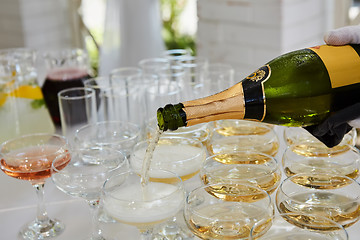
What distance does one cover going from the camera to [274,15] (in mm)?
2234

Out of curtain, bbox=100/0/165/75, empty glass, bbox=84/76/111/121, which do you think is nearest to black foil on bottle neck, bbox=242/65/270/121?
empty glass, bbox=84/76/111/121

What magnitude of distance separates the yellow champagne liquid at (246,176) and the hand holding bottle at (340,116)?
130 mm

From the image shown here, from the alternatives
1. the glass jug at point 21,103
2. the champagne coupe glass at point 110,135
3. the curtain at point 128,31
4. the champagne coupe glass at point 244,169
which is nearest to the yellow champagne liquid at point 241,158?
the champagne coupe glass at point 244,169

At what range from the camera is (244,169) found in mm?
949

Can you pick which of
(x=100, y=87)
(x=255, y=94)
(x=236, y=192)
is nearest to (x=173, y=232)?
(x=236, y=192)

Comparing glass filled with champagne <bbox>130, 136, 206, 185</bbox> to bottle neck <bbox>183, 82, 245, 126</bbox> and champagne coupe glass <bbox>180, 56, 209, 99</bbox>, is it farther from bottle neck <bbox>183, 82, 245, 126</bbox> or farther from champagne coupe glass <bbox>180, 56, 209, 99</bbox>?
champagne coupe glass <bbox>180, 56, 209, 99</bbox>

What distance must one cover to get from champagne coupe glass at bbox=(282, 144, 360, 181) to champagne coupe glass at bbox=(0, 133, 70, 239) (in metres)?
0.42

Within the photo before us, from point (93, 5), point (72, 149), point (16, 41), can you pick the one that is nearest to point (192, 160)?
point (72, 149)

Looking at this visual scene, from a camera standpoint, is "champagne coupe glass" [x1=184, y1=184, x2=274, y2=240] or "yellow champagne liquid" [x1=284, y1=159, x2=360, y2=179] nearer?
"champagne coupe glass" [x1=184, y1=184, x2=274, y2=240]

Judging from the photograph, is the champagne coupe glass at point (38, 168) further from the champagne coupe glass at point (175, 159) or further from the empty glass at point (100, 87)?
the empty glass at point (100, 87)

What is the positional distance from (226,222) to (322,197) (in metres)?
0.20

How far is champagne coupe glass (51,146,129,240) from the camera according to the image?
0.91 metres

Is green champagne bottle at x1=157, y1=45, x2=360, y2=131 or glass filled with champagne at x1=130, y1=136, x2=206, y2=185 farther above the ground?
green champagne bottle at x1=157, y1=45, x2=360, y2=131

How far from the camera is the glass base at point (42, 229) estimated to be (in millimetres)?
962
